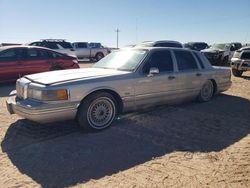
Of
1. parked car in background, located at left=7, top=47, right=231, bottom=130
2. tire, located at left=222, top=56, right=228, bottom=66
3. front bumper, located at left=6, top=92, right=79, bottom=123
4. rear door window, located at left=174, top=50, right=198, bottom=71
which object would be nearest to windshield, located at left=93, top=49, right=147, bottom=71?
parked car in background, located at left=7, top=47, right=231, bottom=130

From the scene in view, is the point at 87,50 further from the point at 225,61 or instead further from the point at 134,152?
the point at 134,152

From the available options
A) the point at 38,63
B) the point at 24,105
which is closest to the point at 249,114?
the point at 24,105

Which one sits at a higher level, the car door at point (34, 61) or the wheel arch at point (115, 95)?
the car door at point (34, 61)

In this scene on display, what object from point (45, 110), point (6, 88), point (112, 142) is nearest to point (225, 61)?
point (6, 88)

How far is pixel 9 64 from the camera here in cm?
1080

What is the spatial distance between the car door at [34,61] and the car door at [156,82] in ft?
19.2

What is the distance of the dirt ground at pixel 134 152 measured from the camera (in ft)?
12.6

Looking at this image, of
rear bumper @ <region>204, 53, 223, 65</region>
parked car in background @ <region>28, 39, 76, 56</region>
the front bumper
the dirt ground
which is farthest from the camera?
rear bumper @ <region>204, 53, 223, 65</region>

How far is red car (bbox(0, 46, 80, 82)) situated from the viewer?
10805 millimetres

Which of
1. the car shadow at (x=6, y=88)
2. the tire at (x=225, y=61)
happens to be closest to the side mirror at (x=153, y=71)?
the car shadow at (x=6, y=88)

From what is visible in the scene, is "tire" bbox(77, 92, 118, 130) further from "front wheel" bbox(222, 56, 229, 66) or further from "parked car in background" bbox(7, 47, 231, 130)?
"front wheel" bbox(222, 56, 229, 66)

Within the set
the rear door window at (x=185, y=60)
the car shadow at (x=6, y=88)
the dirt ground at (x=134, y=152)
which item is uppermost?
the rear door window at (x=185, y=60)

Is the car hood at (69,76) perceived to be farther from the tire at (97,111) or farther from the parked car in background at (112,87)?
the tire at (97,111)

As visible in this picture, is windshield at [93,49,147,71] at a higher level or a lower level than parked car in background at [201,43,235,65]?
higher
